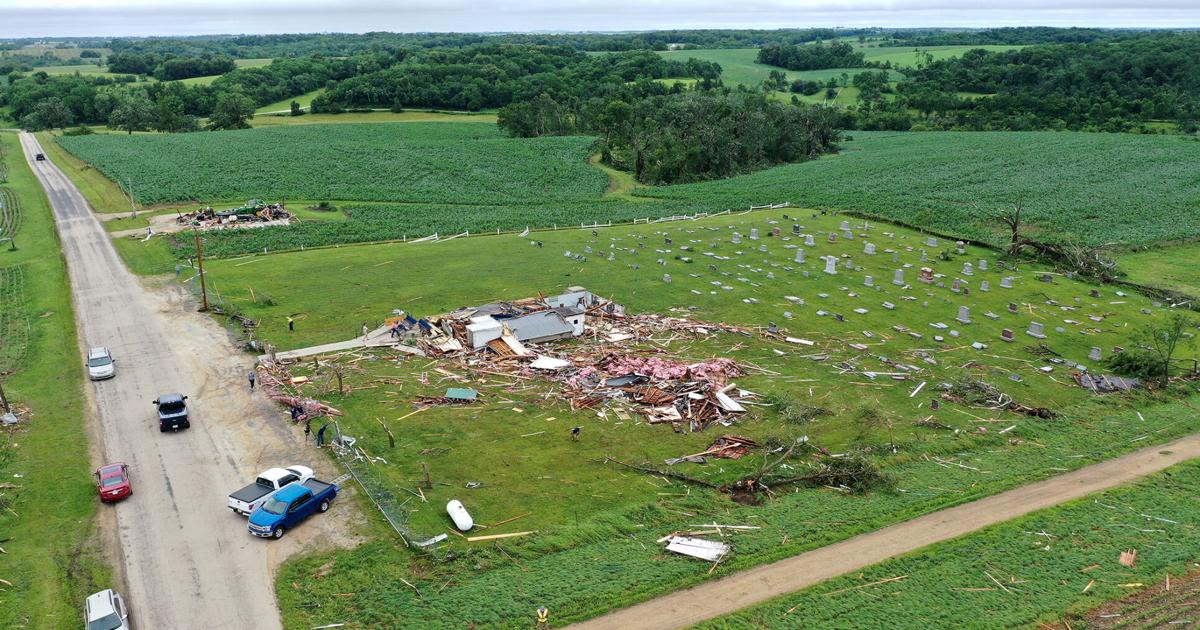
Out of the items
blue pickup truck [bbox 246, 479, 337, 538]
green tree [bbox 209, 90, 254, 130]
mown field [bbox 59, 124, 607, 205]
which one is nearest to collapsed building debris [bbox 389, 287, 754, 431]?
blue pickup truck [bbox 246, 479, 337, 538]

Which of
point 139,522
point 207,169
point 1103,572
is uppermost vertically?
point 207,169

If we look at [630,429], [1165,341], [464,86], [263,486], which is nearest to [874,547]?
[630,429]

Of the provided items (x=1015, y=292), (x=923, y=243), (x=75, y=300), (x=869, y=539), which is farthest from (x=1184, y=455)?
(x=75, y=300)

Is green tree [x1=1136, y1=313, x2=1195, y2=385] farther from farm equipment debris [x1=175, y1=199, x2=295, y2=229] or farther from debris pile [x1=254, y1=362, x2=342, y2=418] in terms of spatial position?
farm equipment debris [x1=175, y1=199, x2=295, y2=229]

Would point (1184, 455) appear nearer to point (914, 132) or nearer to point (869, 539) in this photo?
point (869, 539)

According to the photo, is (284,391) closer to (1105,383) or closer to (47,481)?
(47,481)

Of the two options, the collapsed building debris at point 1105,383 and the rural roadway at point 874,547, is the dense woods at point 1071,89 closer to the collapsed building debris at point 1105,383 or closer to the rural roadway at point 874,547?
the collapsed building debris at point 1105,383

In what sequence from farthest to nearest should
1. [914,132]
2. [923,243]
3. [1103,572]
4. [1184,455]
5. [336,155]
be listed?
1. [914,132]
2. [336,155]
3. [923,243]
4. [1184,455]
5. [1103,572]
